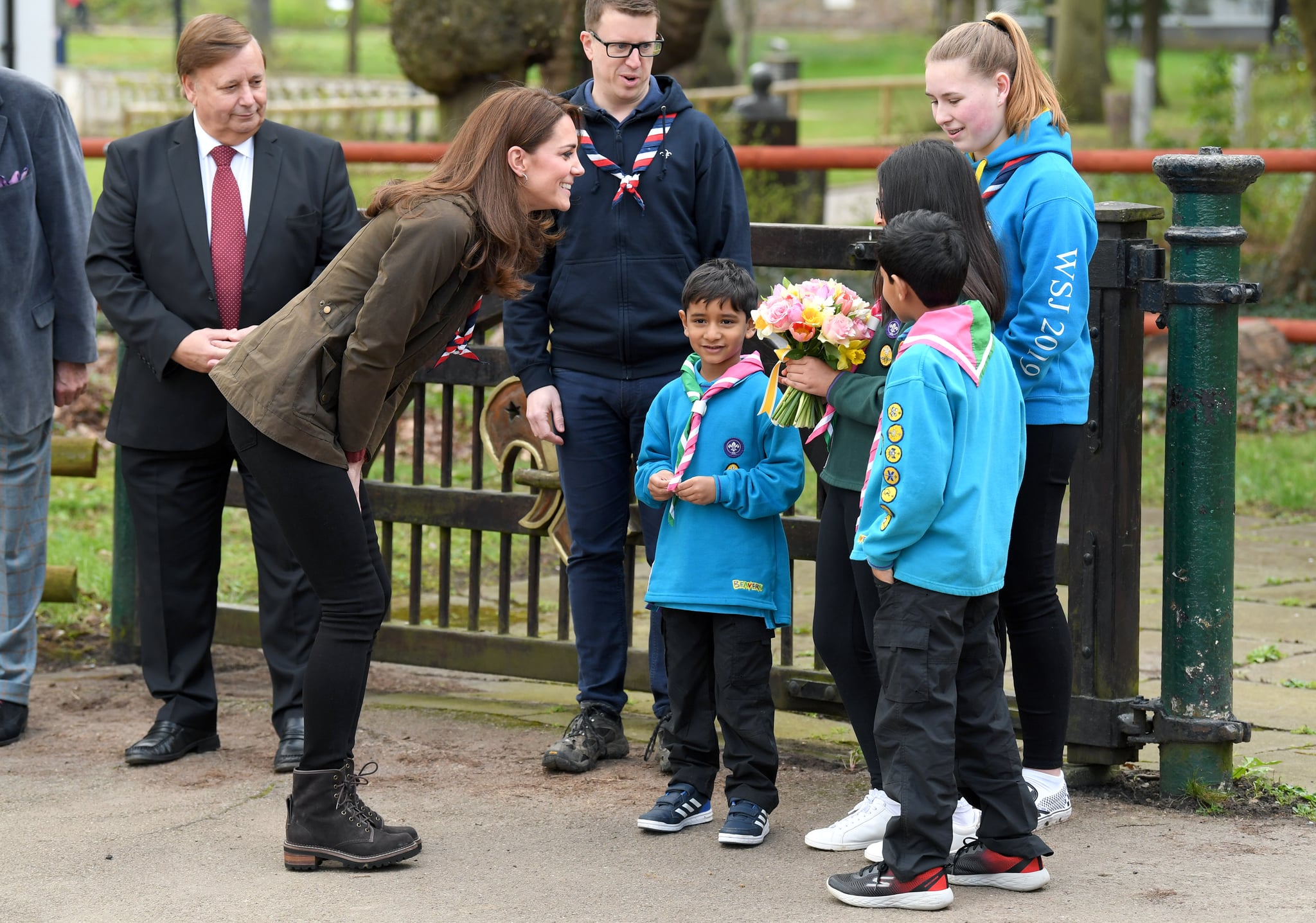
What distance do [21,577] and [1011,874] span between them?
117 inches

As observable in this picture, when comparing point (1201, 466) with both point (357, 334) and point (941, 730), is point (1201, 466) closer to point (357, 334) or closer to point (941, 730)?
point (941, 730)

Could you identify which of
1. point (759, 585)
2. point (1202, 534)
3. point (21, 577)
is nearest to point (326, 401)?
point (759, 585)

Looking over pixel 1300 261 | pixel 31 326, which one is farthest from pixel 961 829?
pixel 1300 261

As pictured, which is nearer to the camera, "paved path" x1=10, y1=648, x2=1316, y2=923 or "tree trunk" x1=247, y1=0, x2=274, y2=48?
"paved path" x1=10, y1=648, x2=1316, y2=923

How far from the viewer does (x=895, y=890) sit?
340 centimetres

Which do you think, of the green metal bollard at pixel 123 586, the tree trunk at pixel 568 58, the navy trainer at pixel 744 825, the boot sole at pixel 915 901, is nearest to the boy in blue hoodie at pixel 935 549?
the boot sole at pixel 915 901

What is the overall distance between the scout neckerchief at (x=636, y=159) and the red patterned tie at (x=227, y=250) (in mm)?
956

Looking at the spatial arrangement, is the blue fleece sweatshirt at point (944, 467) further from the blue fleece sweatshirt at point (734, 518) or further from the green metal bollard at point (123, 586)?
the green metal bollard at point (123, 586)

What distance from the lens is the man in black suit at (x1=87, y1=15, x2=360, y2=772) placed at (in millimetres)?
4414

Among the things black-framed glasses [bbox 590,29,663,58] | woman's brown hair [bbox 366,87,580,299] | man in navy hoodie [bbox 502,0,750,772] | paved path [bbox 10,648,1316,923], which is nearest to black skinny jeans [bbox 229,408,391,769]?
paved path [bbox 10,648,1316,923]

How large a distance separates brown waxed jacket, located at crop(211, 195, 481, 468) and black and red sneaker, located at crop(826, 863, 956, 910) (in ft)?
4.65

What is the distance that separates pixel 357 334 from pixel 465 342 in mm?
1021

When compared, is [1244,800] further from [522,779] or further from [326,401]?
[326,401]

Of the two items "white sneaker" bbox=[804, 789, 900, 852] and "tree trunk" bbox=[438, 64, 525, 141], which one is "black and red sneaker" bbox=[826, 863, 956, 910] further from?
"tree trunk" bbox=[438, 64, 525, 141]
